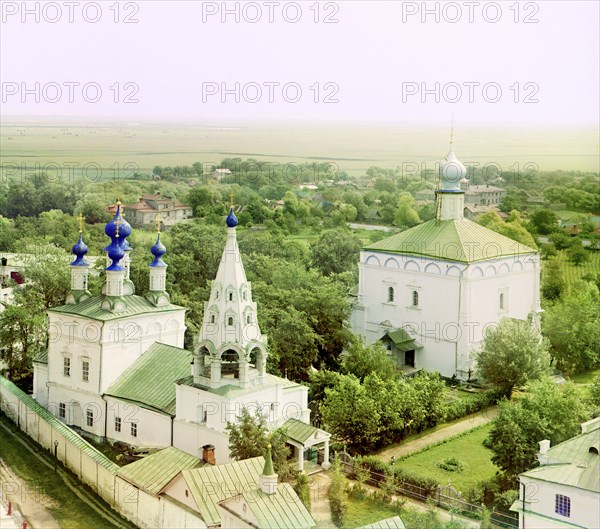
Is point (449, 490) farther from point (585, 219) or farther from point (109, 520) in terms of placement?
point (585, 219)

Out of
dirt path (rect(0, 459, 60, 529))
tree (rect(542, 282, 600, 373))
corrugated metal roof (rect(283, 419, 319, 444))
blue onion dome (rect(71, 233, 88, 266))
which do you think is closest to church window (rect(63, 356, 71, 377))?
blue onion dome (rect(71, 233, 88, 266))

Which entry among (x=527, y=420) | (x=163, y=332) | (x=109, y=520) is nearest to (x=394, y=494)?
(x=527, y=420)

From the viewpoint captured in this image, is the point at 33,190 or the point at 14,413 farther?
the point at 33,190

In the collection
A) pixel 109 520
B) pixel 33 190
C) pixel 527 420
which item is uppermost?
pixel 33 190

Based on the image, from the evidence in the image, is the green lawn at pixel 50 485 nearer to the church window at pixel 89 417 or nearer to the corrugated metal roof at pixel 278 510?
the church window at pixel 89 417

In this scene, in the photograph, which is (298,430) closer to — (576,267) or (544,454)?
(544,454)

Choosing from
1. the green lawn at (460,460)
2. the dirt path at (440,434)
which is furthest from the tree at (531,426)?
the dirt path at (440,434)

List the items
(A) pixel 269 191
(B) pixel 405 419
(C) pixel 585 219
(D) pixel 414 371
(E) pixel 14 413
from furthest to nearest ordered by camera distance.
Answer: (A) pixel 269 191, (C) pixel 585 219, (D) pixel 414 371, (E) pixel 14 413, (B) pixel 405 419

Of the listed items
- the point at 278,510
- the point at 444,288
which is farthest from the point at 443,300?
the point at 278,510
